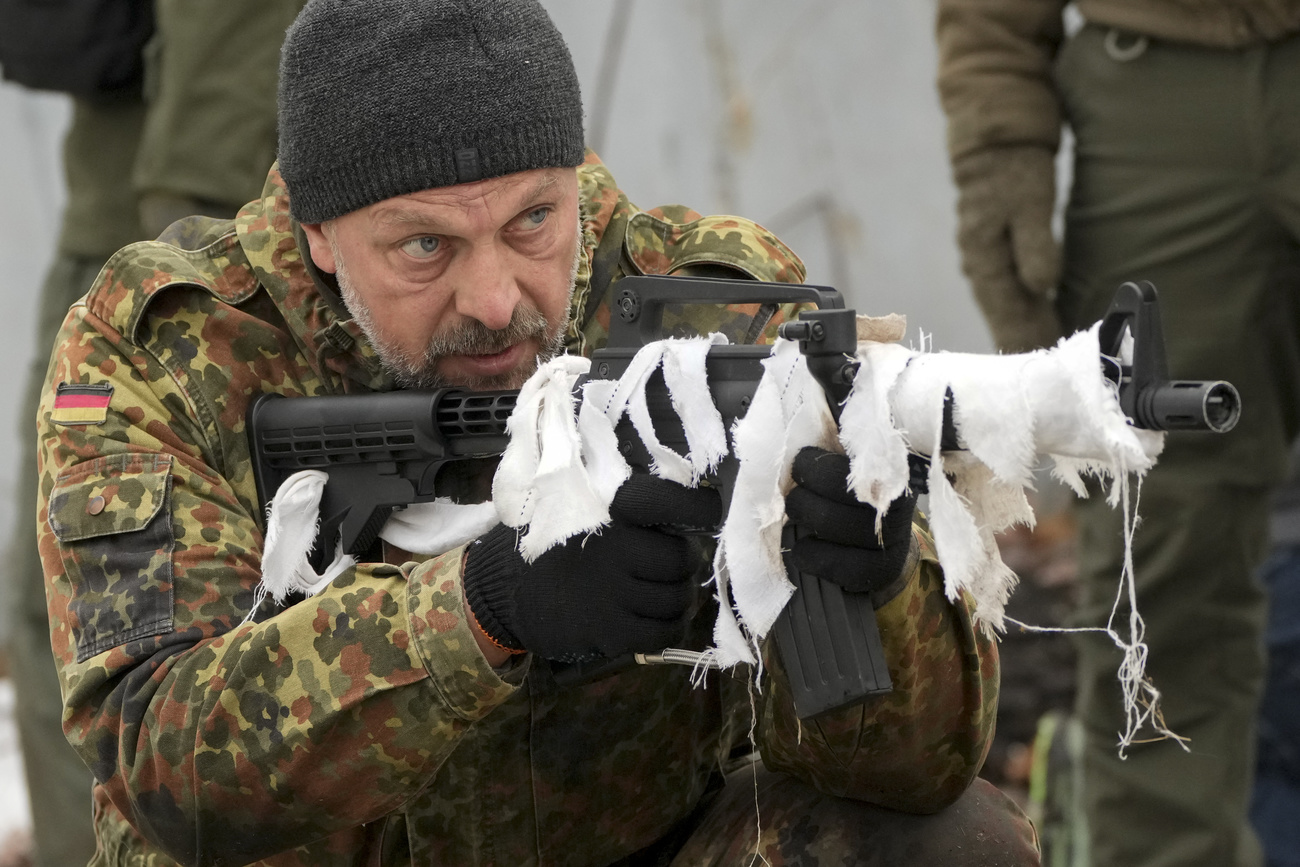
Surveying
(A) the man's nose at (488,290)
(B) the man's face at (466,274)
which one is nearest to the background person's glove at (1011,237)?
(B) the man's face at (466,274)

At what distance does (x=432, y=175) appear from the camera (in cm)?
191

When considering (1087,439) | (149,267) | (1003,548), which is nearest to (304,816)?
(149,267)

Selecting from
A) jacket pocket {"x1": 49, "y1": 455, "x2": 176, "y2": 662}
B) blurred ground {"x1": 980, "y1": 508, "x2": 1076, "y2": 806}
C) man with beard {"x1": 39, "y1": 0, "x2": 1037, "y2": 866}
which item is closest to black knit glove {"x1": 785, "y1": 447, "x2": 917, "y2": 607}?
man with beard {"x1": 39, "y1": 0, "x2": 1037, "y2": 866}

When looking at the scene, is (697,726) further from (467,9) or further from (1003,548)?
(1003,548)

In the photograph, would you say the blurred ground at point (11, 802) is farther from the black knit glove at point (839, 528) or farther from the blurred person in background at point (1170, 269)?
the black knit glove at point (839, 528)

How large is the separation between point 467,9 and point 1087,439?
929mm

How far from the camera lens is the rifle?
4.70 ft

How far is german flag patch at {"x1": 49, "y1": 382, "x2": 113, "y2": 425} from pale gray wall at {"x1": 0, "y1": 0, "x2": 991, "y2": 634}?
9.14 ft

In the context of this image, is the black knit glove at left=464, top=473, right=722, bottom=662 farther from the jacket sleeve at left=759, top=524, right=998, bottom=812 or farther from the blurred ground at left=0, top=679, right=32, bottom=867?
the blurred ground at left=0, top=679, right=32, bottom=867

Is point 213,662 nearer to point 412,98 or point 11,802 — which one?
point 412,98

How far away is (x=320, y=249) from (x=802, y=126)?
8.80 ft

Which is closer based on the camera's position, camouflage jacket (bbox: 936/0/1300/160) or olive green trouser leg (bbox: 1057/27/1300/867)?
olive green trouser leg (bbox: 1057/27/1300/867)

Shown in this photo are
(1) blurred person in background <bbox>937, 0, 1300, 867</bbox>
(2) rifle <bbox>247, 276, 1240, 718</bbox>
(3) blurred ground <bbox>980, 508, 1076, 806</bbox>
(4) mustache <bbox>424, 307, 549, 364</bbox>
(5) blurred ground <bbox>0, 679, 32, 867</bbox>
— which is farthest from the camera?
(5) blurred ground <bbox>0, 679, 32, 867</bbox>

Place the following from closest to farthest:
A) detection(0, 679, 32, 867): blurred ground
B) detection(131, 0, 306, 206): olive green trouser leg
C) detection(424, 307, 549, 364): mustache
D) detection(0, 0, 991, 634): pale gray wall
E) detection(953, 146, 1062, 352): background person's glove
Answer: detection(424, 307, 549, 364): mustache, detection(953, 146, 1062, 352): background person's glove, detection(131, 0, 306, 206): olive green trouser leg, detection(0, 679, 32, 867): blurred ground, detection(0, 0, 991, 634): pale gray wall
